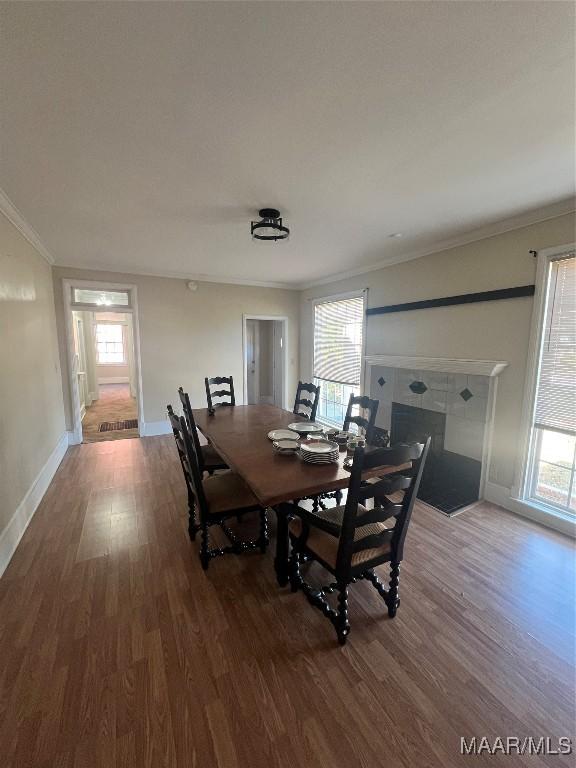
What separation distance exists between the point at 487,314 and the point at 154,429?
4810 millimetres

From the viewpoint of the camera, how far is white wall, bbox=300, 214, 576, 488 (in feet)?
8.87

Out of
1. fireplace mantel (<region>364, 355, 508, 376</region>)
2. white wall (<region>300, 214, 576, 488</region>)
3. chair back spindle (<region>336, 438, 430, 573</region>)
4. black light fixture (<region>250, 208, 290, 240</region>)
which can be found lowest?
chair back spindle (<region>336, 438, 430, 573</region>)

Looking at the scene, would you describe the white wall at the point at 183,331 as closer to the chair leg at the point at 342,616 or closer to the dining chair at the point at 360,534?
the dining chair at the point at 360,534

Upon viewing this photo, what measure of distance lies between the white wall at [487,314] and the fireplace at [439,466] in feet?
0.80

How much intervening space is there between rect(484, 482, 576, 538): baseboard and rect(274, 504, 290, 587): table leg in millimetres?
2260

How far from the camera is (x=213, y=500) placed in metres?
2.13

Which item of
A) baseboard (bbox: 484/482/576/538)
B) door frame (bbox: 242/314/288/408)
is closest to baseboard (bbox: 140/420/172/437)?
door frame (bbox: 242/314/288/408)

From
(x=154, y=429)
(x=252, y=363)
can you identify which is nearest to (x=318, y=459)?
(x=154, y=429)

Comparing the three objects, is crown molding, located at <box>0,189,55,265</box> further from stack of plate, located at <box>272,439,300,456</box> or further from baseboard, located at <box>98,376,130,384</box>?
baseboard, located at <box>98,376,130,384</box>

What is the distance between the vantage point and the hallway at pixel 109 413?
506 cm

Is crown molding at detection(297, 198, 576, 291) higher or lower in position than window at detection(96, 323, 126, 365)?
higher

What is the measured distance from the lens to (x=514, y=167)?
197cm

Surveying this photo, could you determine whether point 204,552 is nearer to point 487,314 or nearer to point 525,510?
point 525,510

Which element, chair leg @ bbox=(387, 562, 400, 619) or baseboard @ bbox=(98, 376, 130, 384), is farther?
baseboard @ bbox=(98, 376, 130, 384)
